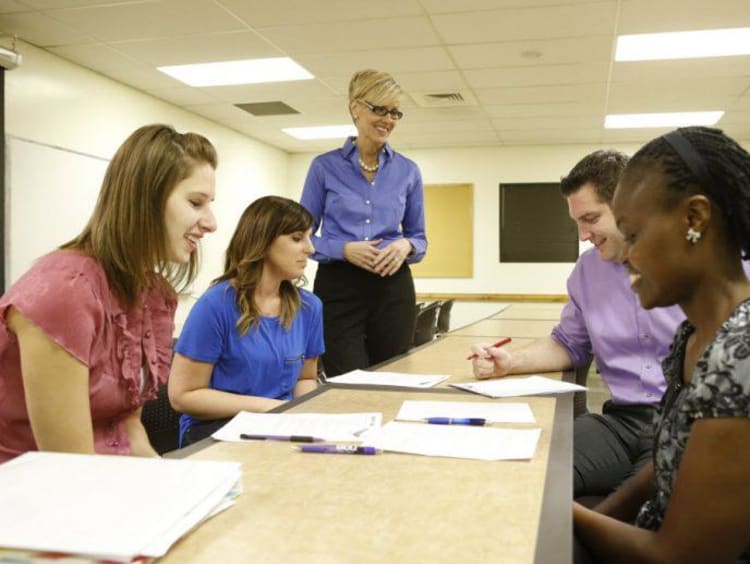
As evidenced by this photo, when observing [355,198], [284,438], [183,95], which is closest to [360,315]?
[355,198]

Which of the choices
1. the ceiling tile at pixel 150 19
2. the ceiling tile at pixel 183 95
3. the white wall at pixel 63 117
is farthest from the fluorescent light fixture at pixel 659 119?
the ceiling tile at pixel 150 19

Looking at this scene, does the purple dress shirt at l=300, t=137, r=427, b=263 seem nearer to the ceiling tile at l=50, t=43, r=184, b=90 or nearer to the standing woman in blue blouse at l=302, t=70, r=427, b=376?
the standing woman in blue blouse at l=302, t=70, r=427, b=376

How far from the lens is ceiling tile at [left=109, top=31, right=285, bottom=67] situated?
4656 mm

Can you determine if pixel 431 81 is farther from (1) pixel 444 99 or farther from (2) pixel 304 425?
(2) pixel 304 425

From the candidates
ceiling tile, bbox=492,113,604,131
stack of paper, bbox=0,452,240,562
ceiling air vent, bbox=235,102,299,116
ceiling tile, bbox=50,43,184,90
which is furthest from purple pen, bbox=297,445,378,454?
ceiling tile, bbox=492,113,604,131

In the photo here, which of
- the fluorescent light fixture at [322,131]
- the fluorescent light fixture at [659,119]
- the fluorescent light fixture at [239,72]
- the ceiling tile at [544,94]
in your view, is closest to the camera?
the fluorescent light fixture at [239,72]

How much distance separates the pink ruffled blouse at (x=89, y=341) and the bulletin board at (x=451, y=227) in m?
7.53

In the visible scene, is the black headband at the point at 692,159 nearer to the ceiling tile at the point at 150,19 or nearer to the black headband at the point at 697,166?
the black headband at the point at 697,166

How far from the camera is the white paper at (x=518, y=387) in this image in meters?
1.71

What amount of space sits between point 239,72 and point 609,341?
4.36 m

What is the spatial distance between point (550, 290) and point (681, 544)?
26.4 feet

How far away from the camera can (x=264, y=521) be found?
88 centimetres

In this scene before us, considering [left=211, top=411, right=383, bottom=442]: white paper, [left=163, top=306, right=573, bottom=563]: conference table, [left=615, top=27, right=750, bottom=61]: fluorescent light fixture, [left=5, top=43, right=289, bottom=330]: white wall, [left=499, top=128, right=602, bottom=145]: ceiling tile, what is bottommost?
[left=163, top=306, right=573, bottom=563]: conference table

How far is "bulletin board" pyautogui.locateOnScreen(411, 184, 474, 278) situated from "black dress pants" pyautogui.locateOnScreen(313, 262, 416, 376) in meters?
6.31
